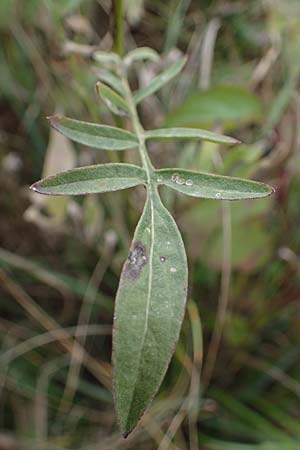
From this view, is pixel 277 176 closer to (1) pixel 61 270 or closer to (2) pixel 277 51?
(2) pixel 277 51

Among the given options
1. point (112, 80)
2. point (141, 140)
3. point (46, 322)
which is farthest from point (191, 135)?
point (46, 322)

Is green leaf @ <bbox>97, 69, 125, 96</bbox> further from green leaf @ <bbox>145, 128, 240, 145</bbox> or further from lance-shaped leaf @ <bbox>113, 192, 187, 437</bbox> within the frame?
lance-shaped leaf @ <bbox>113, 192, 187, 437</bbox>

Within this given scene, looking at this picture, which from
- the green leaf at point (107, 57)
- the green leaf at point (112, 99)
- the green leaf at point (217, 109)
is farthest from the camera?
the green leaf at point (217, 109)

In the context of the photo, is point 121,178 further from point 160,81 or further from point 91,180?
point 160,81

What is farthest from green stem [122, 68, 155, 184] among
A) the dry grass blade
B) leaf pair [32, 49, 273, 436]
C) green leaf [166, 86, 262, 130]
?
the dry grass blade

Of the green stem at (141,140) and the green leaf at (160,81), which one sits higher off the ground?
the green leaf at (160,81)

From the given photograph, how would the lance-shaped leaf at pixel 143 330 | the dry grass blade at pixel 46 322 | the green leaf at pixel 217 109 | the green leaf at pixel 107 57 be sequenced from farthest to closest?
1. the dry grass blade at pixel 46 322
2. the green leaf at pixel 217 109
3. the green leaf at pixel 107 57
4. the lance-shaped leaf at pixel 143 330

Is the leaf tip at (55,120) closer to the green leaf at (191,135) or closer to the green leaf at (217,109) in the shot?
the green leaf at (191,135)

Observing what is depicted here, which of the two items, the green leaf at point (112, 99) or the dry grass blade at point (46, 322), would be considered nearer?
the green leaf at point (112, 99)

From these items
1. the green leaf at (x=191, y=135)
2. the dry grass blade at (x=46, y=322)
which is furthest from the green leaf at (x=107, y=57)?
the dry grass blade at (x=46, y=322)
